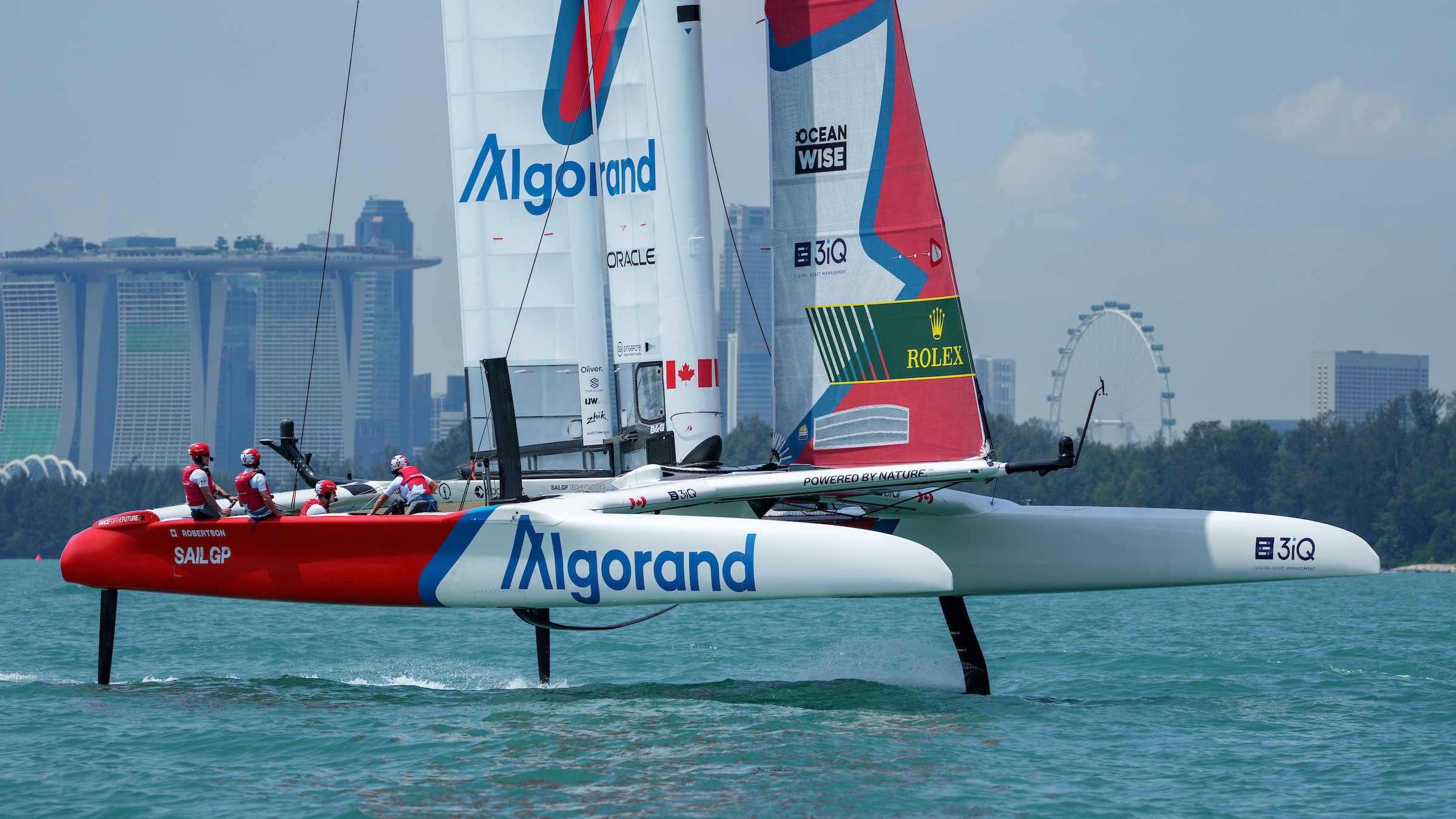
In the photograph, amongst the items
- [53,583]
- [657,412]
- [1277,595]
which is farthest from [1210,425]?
[657,412]

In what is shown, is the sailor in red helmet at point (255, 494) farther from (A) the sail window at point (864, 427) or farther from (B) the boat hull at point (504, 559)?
(A) the sail window at point (864, 427)

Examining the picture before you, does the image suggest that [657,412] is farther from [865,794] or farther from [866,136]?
[865,794]

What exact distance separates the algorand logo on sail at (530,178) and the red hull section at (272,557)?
2984mm

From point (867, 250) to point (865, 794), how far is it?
4.16 meters

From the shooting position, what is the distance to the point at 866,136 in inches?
417

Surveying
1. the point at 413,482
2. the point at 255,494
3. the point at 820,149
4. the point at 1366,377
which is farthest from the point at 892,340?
the point at 1366,377

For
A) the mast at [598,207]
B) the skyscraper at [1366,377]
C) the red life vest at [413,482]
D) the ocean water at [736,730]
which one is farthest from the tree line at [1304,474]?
the skyscraper at [1366,377]

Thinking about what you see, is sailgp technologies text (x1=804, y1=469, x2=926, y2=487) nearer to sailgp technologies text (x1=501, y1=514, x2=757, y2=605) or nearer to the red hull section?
sailgp technologies text (x1=501, y1=514, x2=757, y2=605)

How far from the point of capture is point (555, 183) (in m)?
12.0

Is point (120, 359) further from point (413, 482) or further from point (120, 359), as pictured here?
point (413, 482)

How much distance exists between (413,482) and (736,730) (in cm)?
311

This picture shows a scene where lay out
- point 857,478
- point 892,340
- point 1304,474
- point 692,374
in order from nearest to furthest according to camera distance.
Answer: point 857,478
point 892,340
point 692,374
point 1304,474

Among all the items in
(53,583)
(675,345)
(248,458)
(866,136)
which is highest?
(866,136)

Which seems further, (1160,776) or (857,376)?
(857,376)
